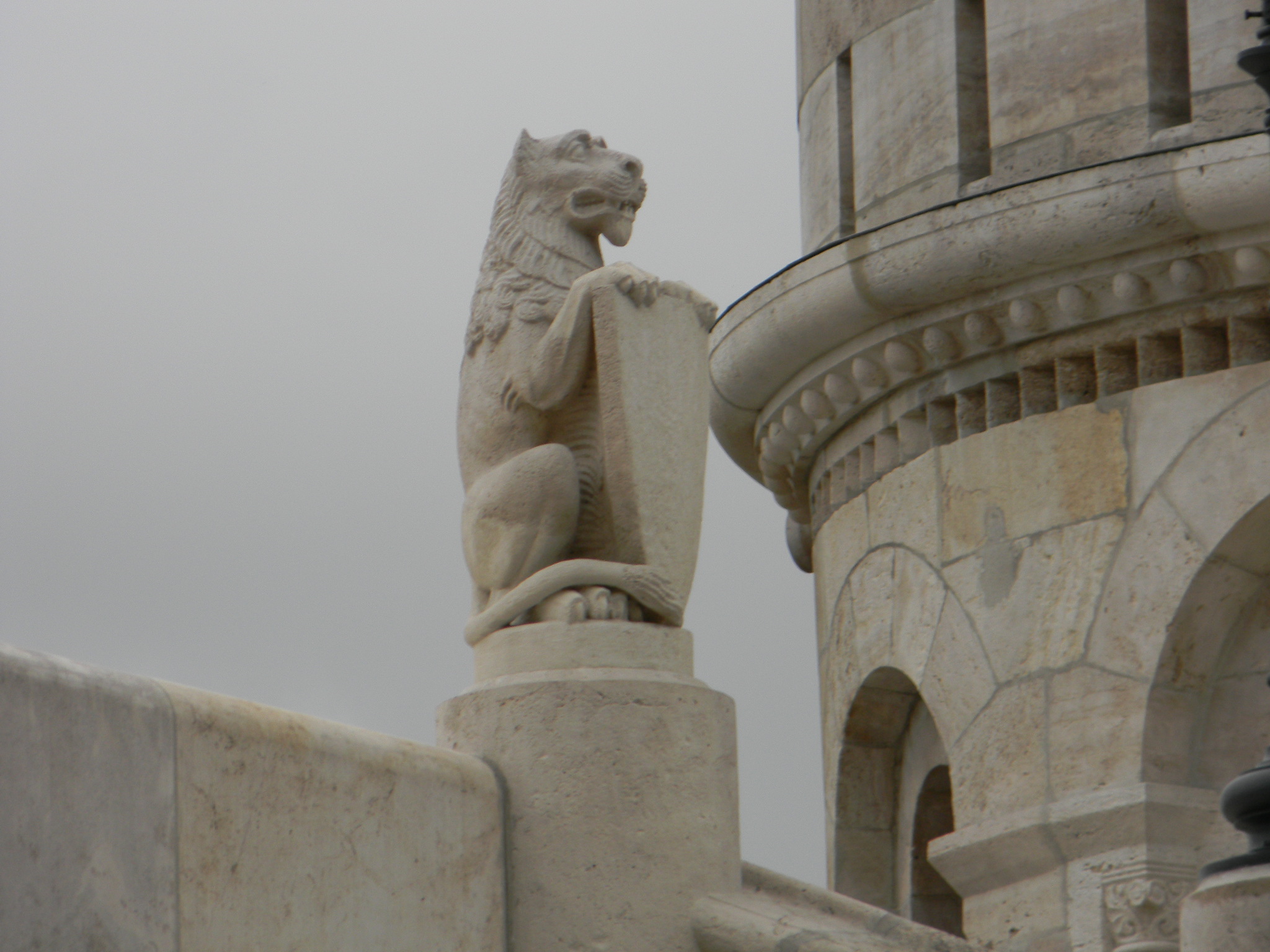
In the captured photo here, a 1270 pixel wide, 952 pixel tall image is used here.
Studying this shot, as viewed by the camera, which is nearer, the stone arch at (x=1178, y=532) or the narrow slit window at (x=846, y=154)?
the stone arch at (x=1178, y=532)

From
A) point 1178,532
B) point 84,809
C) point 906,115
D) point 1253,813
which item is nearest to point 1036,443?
point 1178,532

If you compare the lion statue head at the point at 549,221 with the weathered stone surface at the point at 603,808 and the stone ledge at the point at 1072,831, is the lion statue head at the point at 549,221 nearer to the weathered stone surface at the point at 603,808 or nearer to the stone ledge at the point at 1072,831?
the weathered stone surface at the point at 603,808

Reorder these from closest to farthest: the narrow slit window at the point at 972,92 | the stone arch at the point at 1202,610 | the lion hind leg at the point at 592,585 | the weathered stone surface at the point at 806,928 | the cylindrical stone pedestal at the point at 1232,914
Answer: the cylindrical stone pedestal at the point at 1232,914 < the weathered stone surface at the point at 806,928 < the lion hind leg at the point at 592,585 < the stone arch at the point at 1202,610 < the narrow slit window at the point at 972,92

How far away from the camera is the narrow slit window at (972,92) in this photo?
9016mm

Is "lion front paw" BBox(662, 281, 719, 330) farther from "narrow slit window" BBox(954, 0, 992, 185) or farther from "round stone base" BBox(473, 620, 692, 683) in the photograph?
"narrow slit window" BBox(954, 0, 992, 185)

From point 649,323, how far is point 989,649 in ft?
11.1

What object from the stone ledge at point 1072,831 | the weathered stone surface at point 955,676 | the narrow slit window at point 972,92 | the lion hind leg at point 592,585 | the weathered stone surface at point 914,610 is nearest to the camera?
the lion hind leg at point 592,585

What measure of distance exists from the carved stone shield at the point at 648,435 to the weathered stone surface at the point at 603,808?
1.20ft

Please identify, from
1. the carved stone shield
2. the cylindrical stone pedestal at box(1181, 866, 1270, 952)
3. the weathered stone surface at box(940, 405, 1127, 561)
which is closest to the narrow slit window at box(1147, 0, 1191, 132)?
the weathered stone surface at box(940, 405, 1127, 561)

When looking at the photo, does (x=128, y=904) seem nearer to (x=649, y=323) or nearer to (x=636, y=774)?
(x=636, y=774)

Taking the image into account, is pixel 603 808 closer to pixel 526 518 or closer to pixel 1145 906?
pixel 526 518

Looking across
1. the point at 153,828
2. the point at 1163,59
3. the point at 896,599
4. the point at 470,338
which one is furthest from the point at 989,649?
the point at 153,828

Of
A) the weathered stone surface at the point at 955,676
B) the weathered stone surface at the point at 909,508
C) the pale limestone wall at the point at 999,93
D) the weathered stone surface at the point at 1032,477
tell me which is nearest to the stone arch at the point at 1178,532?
the weathered stone surface at the point at 1032,477

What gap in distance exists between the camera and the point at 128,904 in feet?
13.5
